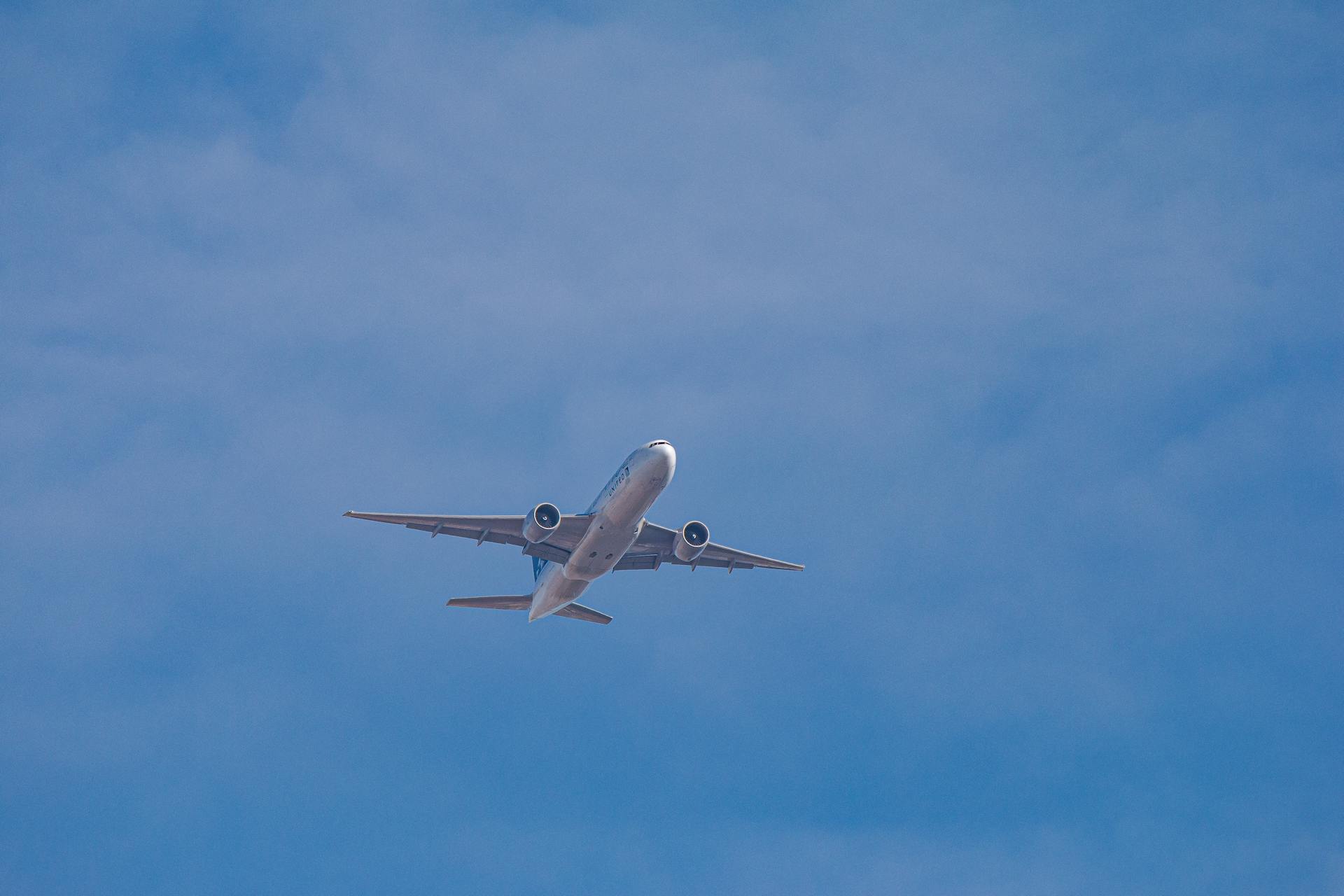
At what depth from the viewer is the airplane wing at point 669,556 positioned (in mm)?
59844

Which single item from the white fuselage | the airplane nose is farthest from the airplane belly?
the airplane nose

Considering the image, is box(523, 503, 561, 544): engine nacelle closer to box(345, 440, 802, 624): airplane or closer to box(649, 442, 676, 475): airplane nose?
box(345, 440, 802, 624): airplane

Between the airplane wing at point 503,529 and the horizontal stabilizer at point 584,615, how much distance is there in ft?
19.2

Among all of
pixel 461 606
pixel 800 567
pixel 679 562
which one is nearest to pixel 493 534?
pixel 461 606

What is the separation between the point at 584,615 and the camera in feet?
214

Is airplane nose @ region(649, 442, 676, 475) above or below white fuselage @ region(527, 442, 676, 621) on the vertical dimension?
above

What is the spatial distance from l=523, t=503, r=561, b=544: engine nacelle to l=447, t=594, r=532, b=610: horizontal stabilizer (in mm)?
7272

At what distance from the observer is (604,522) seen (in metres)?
54.4

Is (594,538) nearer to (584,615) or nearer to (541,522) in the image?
(541,522)

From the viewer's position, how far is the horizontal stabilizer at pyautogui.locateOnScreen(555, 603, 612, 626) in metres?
64.7

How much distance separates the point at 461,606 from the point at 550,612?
4316 millimetres

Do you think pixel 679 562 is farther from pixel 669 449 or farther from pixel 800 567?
pixel 669 449

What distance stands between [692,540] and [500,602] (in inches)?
418

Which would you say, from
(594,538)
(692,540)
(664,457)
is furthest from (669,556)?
(664,457)
